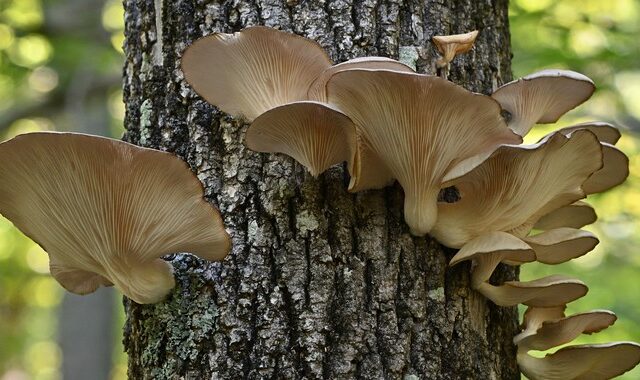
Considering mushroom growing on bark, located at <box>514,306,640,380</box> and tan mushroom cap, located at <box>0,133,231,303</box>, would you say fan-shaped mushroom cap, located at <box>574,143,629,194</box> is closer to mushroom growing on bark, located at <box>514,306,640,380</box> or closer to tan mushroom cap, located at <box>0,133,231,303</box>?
mushroom growing on bark, located at <box>514,306,640,380</box>

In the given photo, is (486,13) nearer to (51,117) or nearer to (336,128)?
(336,128)

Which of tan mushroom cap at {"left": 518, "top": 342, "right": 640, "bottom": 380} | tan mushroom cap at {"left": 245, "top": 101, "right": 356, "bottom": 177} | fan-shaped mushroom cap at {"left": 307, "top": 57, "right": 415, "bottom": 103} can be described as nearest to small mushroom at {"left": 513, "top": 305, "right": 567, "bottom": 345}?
tan mushroom cap at {"left": 518, "top": 342, "right": 640, "bottom": 380}

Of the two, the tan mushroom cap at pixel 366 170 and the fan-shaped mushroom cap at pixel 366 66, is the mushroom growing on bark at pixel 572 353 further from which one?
the fan-shaped mushroom cap at pixel 366 66

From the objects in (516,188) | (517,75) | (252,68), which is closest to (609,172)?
(516,188)

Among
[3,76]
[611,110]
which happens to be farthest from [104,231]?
[611,110]

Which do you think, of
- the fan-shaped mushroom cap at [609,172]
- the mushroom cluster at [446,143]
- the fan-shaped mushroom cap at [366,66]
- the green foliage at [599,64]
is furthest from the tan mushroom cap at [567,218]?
the green foliage at [599,64]

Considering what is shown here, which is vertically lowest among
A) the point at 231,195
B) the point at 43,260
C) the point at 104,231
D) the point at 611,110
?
the point at 104,231
